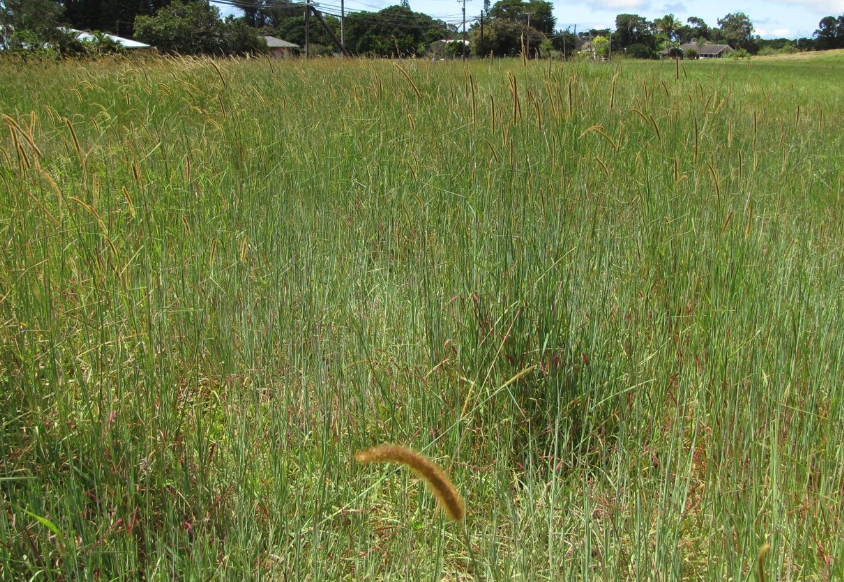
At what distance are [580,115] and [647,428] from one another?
9.25 feet

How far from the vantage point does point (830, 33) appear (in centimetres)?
7475

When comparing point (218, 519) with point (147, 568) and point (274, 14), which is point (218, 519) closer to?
point (147, 568)

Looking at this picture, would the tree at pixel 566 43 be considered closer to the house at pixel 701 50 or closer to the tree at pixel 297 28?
the house at pixel 701 50

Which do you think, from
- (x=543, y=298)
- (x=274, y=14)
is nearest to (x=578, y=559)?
(x=543, y=298)

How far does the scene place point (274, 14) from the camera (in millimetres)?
75312

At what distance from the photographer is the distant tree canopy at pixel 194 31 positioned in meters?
36.5

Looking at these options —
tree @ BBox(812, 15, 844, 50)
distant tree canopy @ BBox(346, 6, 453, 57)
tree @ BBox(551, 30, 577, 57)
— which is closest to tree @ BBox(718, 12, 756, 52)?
tree @ BBox(812, 15, 844, 50)

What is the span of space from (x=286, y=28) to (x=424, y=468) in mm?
75030

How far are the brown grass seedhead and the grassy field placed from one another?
0.41 m

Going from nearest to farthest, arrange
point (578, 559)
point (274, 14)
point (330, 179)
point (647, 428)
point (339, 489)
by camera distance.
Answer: point (578, 559)
point (339, 489)
point (647, 428)
point (330, 179)
point (274, 14)

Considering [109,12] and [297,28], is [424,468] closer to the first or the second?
[109,12]

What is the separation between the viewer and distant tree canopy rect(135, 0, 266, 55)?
36531mm

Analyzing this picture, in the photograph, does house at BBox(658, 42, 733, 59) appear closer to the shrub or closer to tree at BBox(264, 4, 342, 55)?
the shrub

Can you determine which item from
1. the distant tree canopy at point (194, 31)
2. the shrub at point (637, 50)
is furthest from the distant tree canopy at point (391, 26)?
the shrub at point (637, 50)
